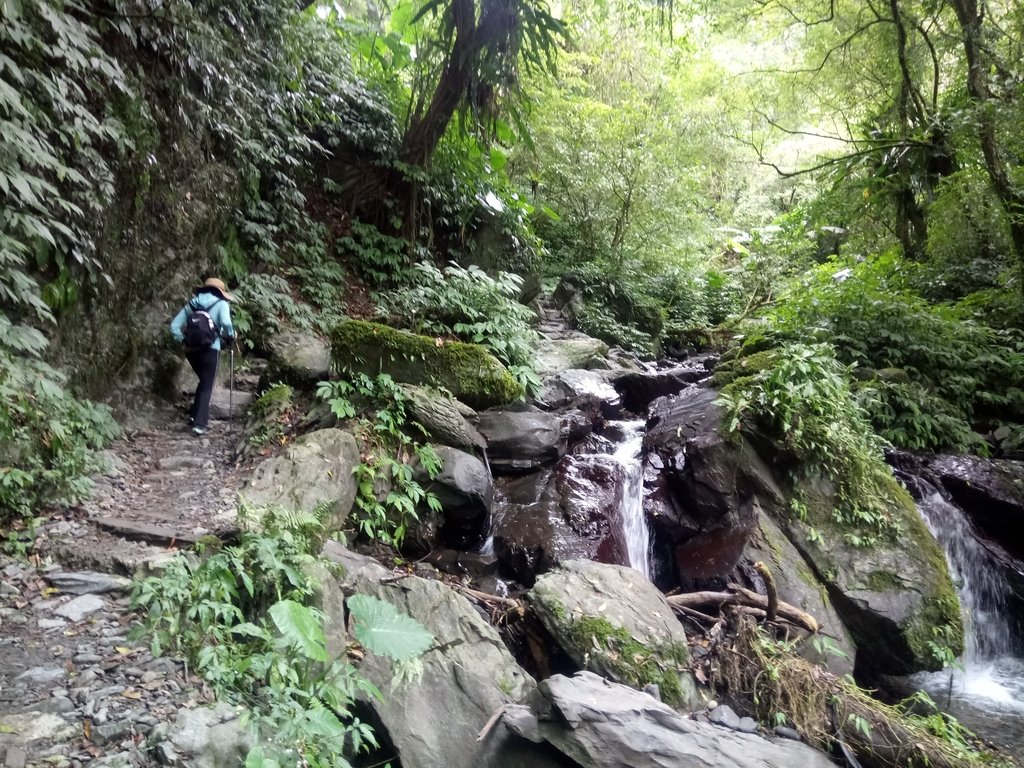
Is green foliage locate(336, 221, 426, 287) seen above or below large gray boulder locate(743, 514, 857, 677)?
above

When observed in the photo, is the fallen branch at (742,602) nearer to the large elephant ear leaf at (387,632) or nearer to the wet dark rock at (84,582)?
the large elephant ear leaf at (387,632)

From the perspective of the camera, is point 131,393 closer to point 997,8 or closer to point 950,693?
point 950,693

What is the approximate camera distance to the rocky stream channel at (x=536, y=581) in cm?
283

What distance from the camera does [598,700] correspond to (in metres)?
3.54

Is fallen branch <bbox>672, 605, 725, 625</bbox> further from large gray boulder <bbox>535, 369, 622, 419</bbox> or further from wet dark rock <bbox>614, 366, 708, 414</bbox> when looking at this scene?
wet dark rock <bbox>614, 366, 708, 414</bbox>

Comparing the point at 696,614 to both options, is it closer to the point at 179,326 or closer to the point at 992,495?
the point at 992,495

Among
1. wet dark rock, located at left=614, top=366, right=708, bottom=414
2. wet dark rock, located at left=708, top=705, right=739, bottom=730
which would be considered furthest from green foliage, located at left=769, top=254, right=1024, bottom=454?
wet dark rock, located at left=708, top=705, right=739, bottom=730

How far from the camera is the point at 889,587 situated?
571 centimetres

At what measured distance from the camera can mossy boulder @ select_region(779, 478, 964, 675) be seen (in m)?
5.50

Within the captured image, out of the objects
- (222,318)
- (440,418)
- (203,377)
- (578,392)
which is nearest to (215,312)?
(222,318)

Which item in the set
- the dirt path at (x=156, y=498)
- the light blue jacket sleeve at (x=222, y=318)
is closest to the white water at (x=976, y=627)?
the dirt path at (x=156, y=498)

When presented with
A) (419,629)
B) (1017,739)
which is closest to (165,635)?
(419,629)

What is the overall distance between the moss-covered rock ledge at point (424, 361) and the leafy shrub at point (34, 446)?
273 centimetres

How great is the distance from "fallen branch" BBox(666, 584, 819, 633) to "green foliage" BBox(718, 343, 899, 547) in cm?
139
